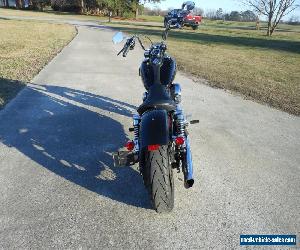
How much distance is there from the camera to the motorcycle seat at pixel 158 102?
144 inches

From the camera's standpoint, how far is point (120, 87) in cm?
900

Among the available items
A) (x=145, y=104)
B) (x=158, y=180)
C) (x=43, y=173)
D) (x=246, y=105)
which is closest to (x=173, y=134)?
(x=145, y=104)

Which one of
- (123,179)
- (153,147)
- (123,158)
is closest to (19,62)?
(123,179)

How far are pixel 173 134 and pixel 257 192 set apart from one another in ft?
4.40

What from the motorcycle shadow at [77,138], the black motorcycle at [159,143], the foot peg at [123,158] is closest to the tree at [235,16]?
the motorcycle shadow at [77,138]

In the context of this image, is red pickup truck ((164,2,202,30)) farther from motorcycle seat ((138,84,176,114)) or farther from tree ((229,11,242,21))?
tree ((229,11,242,21))

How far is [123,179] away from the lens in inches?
171

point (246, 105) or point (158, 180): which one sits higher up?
point (158, 180)

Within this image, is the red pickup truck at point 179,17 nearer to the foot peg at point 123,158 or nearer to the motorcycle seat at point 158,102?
the motorcycle seat at point 158,102

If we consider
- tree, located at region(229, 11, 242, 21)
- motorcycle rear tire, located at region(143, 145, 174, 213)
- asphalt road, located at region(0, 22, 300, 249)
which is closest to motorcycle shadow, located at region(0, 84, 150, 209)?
asphalt road, located at region(0, 22, 300, 249)

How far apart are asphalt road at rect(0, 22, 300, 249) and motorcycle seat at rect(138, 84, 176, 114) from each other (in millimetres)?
1063

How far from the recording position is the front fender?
3.33 metres

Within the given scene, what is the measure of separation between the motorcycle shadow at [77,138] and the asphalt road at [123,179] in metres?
0.02

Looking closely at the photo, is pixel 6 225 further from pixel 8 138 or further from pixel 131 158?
pixel 8 138
